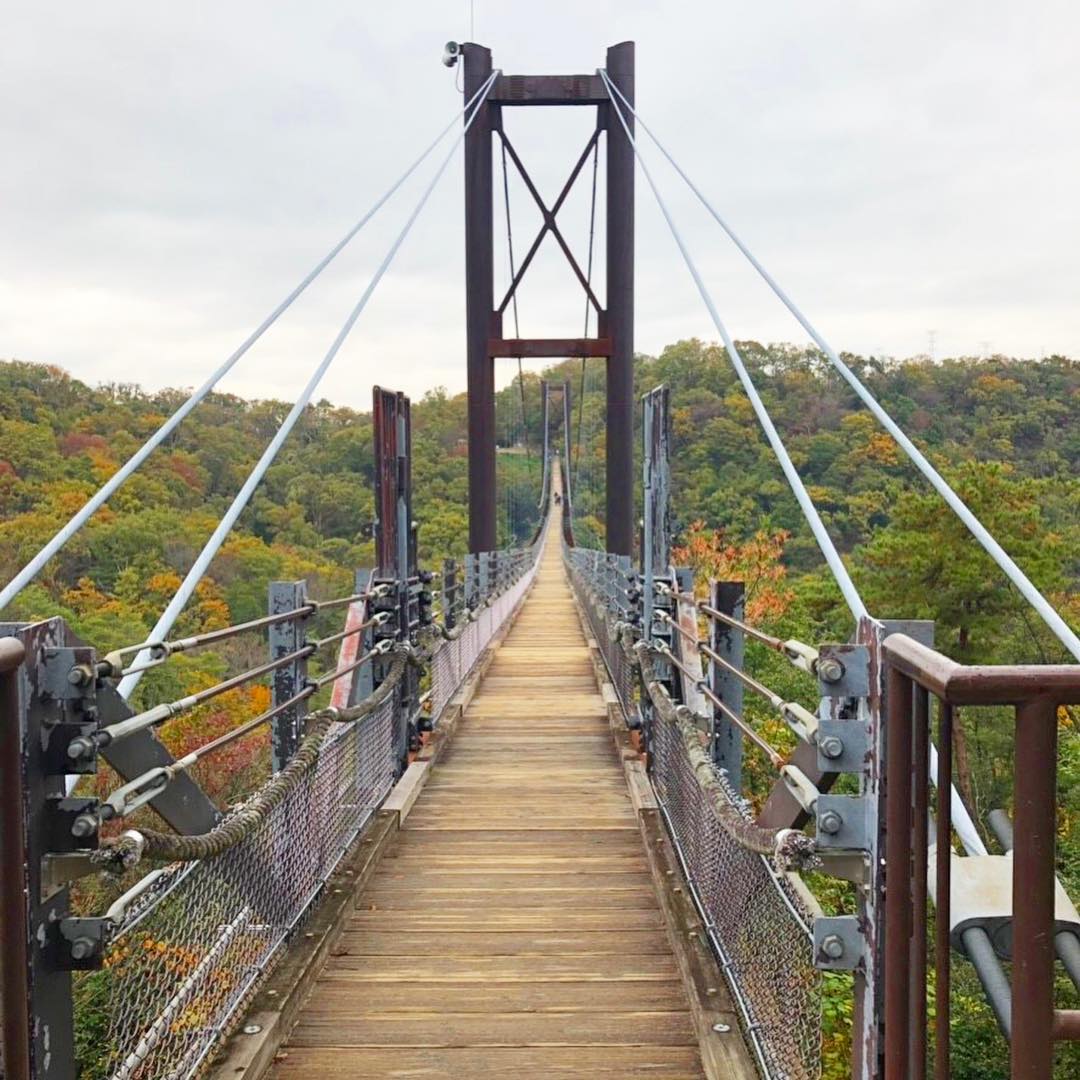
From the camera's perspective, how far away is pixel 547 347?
31.6ft

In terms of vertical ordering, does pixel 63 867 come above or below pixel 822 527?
below

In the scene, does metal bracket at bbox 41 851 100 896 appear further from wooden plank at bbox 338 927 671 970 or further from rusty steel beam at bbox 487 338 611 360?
rusty steel beam at bbox 487 338 611 360

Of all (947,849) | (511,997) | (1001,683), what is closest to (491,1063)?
(511,997)

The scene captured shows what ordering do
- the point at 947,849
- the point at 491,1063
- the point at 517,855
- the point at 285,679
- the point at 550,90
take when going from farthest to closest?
the point at 550,90
the point at 517,855
the point at 285,679
the point at 491,1063
the point at 947,849

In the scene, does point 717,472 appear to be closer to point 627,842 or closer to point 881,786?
point 627,842

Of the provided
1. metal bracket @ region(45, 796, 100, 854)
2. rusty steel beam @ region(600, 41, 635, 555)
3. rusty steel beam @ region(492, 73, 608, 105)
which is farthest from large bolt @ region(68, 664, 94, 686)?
rusty steel beam @ region(492, 73, 608, 105)

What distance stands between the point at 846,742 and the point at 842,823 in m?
0.12

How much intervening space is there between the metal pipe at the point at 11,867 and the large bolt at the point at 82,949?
0.15 meters

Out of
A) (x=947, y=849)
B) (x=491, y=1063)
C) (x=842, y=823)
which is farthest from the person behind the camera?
(x=491, y=1063)

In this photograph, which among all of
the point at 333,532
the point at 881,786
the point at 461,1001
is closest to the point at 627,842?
the point at 461,1001

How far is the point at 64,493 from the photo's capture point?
915 inches

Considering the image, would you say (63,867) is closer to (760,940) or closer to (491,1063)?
(491,1063)

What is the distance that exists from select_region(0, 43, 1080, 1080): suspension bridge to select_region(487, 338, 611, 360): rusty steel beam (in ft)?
12.4

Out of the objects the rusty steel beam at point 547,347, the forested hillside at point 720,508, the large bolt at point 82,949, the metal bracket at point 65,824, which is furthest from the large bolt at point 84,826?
the rusty steel beam at point 547,347
